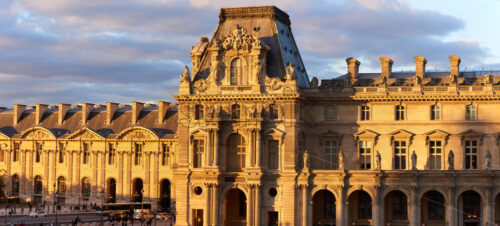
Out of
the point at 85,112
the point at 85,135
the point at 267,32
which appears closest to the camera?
the point at 267,32

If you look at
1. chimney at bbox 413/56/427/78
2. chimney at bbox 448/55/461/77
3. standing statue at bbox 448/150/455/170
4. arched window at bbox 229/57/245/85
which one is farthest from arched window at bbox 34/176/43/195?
standing statue at bbox 448/150/455/170

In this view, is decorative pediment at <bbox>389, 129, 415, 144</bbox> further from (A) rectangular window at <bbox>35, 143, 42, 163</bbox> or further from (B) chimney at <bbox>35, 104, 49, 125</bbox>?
(B) chimney at <bbox>35, 104, 49, 125</bbox>

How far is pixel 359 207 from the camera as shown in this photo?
93.4 metres

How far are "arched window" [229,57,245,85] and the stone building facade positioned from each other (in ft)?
0.38

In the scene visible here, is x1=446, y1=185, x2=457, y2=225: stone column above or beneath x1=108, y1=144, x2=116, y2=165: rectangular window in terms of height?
beneath

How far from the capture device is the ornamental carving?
306 feet

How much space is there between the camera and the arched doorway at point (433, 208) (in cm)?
9106

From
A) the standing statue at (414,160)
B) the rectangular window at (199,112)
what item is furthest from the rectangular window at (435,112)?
the rectangular window at (199,112)

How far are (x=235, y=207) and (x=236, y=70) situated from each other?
644 inches

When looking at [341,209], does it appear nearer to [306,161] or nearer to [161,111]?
[306,161]

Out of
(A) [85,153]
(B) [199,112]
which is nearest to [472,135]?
(B) [199,112]

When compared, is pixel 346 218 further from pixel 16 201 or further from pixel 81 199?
pixel 16 201

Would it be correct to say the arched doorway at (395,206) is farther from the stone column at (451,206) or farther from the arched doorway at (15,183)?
the arched doorway at (15,183)

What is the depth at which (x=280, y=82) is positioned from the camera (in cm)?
9188
